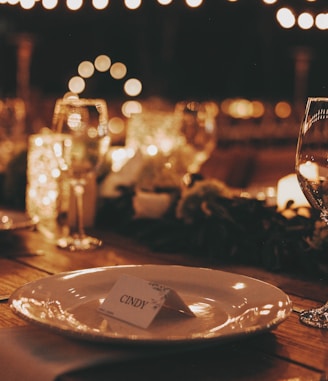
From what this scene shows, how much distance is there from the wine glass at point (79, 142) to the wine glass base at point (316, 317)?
0.72m

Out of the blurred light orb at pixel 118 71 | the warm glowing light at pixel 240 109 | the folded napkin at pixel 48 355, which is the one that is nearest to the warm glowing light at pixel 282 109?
the warm glowing light at pixel 240 109

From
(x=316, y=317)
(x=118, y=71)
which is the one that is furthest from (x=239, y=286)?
(x=118, y=71)

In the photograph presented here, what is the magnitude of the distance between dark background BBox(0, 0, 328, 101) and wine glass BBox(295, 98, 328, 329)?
12.6 m

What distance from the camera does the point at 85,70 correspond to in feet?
56.0

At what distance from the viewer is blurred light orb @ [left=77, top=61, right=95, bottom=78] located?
55.6ft

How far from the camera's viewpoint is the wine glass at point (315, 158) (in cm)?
118

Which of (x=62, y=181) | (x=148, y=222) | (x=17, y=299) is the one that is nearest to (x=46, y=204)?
(x=62, y=181)

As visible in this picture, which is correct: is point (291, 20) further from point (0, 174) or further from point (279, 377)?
point (279, 377)

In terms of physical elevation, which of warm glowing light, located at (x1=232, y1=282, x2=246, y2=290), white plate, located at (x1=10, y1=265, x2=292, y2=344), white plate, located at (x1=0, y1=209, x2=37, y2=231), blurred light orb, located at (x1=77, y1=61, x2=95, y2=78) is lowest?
white plate, located at (x1=0, y1=209, x2=37, y2=231)

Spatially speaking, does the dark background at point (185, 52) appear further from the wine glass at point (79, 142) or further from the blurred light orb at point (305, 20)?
the wine glass at point (79, 142)

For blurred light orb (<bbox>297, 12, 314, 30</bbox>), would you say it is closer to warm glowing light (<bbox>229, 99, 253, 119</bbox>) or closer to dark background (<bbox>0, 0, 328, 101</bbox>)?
warm glowing light (<bbox>229, 99, 253, 119</bbox>)

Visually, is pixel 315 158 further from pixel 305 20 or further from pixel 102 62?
pixel 102 62

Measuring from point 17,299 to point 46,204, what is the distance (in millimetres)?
1153

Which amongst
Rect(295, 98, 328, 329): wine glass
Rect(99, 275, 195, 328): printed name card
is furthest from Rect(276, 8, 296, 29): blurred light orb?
Rect(99, 275, 195, 328): printed name card
